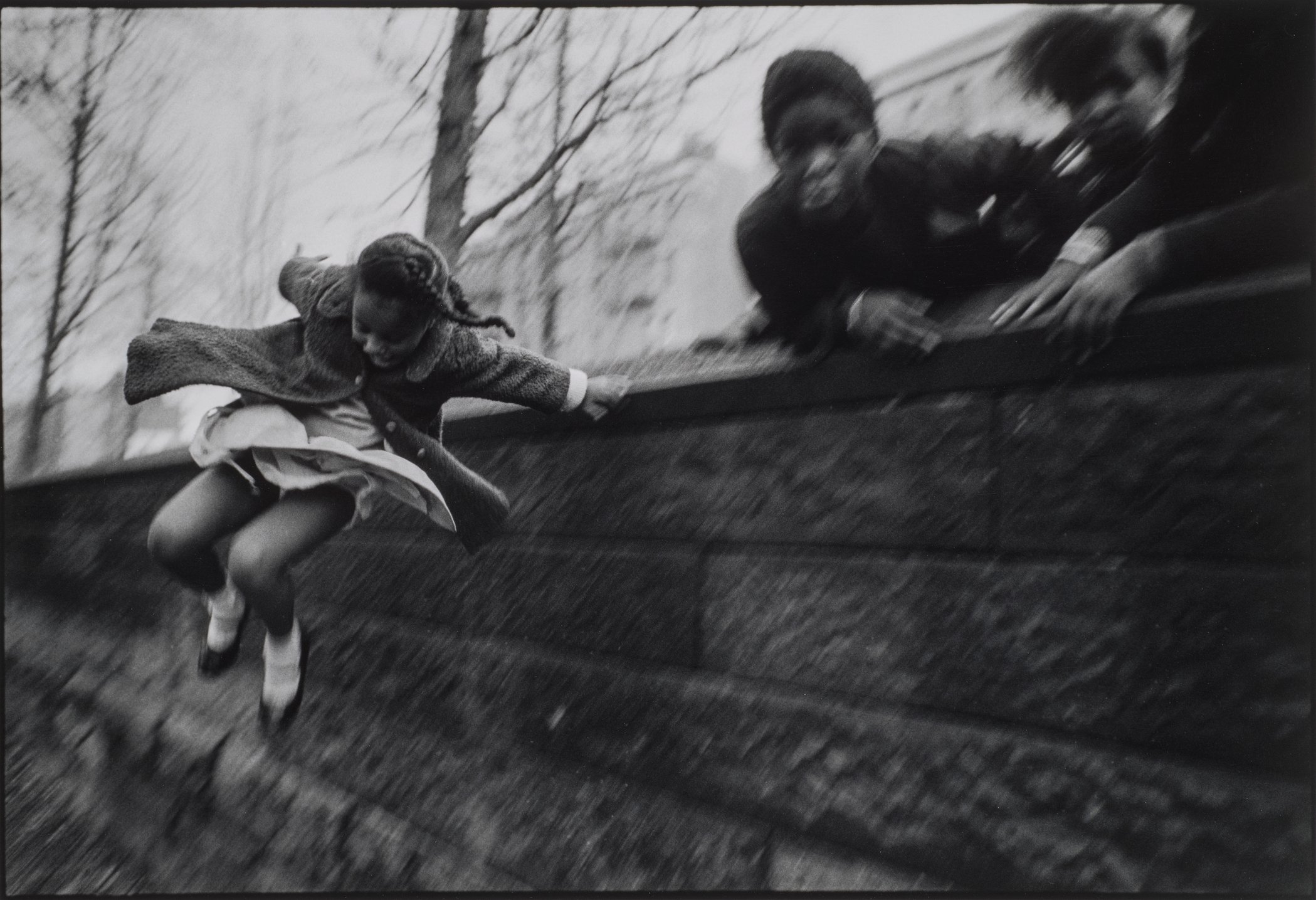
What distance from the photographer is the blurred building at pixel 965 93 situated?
1.70 metres

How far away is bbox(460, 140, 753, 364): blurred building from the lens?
1918mm

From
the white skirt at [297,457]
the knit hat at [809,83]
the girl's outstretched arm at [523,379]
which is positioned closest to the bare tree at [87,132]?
the white skirt at [297,457]

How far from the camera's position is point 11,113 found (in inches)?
79.7

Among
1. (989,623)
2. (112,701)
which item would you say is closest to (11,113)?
(112,701)

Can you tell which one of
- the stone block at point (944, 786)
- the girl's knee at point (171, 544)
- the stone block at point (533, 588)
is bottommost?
the stone block at point (944, 786)

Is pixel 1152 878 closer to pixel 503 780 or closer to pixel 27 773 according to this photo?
pixel 503 780

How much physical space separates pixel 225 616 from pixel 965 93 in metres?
1.83

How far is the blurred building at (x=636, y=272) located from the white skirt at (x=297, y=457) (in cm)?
37

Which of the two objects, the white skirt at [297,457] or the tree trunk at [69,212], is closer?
the white skirt at [297,457]

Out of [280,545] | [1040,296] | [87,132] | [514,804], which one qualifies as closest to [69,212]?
[87,132]

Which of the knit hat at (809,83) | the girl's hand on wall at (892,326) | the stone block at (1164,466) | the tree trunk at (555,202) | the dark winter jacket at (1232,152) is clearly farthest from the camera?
the tree trunk at (555,202)

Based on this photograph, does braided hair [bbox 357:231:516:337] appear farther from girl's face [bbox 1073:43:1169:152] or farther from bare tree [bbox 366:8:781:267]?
girl's face [bbox 1073:43:1169:152]

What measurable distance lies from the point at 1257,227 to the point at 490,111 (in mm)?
1494

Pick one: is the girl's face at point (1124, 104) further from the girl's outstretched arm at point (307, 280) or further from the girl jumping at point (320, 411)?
the girl's outstretched arm at point (307, 280)
